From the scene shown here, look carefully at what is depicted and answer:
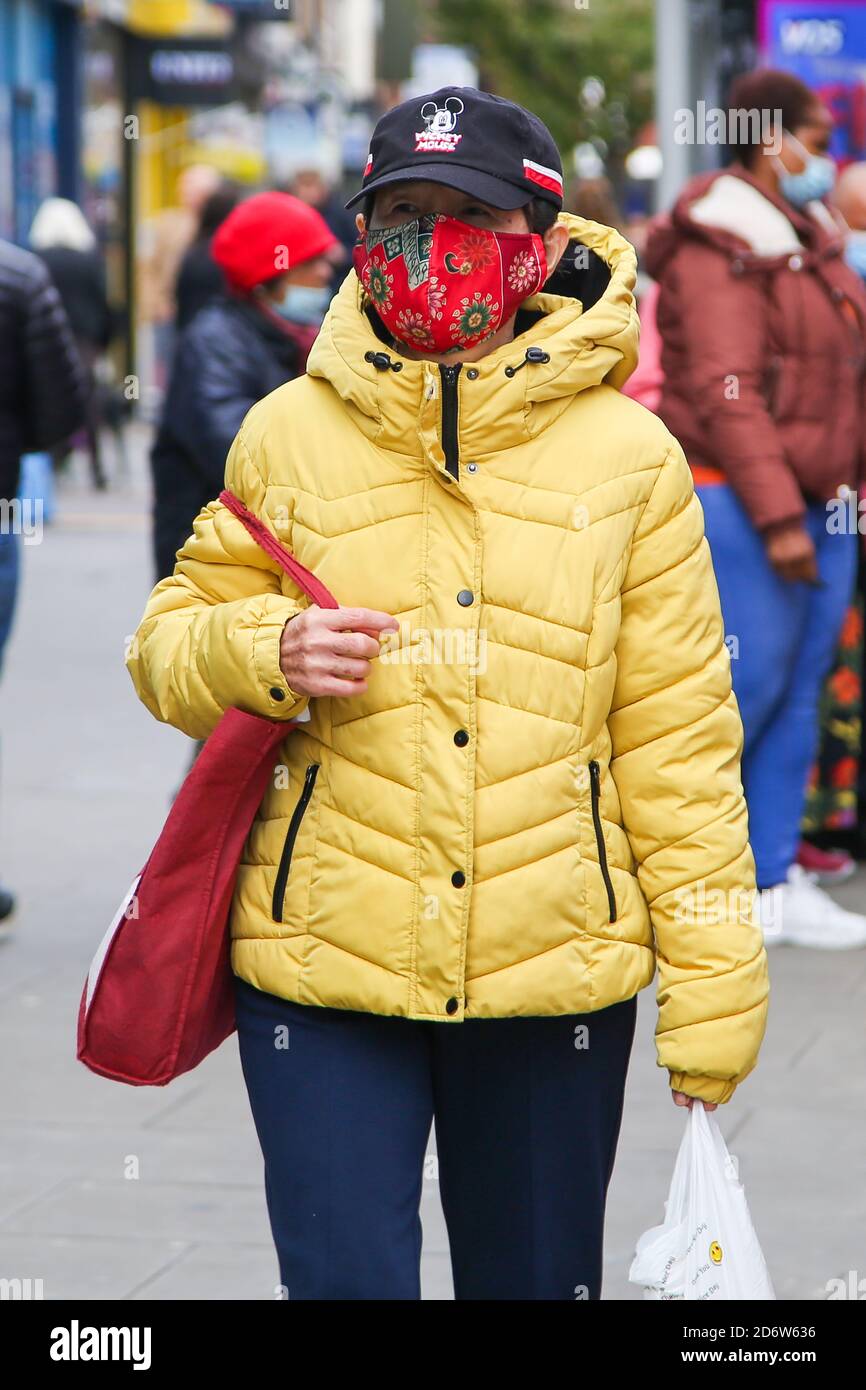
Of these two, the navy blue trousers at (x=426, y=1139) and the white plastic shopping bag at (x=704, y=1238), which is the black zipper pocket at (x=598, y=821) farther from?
the white plastic shopping bag at (x=704, y=1238)

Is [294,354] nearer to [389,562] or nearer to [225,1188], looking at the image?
[225,1188]

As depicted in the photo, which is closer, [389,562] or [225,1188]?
[389,562]

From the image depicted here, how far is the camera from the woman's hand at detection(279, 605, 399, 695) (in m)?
2.65

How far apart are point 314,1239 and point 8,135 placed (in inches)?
792

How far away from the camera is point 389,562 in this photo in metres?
2.79

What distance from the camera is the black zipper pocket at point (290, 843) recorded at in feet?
9.27

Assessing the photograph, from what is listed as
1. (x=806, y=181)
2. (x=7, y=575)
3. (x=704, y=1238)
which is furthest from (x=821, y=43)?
(x=704, y=1238)

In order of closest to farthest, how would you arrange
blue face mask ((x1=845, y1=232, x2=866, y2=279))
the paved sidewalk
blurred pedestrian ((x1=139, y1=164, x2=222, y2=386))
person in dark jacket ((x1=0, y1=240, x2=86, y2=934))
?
1. the paved sidewalk
2. person in dark jacket ((x1=0, y1=240, x2=86, y2=934))
3. blue face mask ((x1=845, y1=232, x2=866, y2=279))
4. blurred pedestrian ((x1=139, y1=164, x2=222, y2=386))

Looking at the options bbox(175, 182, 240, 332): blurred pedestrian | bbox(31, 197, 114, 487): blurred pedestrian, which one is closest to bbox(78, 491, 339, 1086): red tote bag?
bbox(175, 182, 240, 332): blurred pedestrian

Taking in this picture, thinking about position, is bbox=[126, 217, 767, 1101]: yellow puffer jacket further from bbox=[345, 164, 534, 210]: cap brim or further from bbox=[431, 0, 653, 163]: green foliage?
bbox=[431, 0, 653, 163]: green foliage

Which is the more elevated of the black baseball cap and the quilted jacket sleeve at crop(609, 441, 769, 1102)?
the black baseball cap

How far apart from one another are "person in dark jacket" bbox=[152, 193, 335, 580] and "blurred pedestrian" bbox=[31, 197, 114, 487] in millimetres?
10825

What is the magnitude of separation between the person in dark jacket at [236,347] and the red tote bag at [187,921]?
9.71ft
